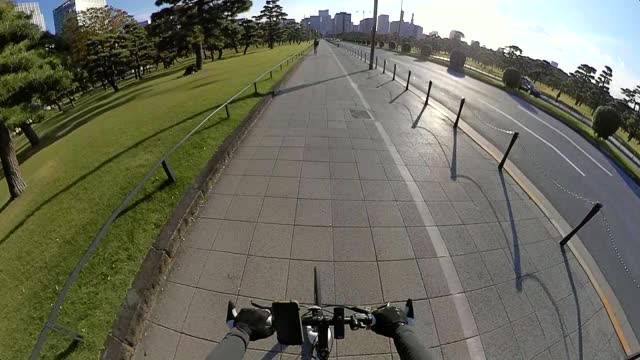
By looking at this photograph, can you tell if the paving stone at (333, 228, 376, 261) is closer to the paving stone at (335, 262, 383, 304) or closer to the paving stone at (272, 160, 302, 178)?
the paving stone at (335, 262, 383, 304)

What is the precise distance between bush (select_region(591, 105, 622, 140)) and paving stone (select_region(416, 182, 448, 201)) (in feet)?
45.8

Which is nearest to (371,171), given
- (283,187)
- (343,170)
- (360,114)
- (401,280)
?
(343,170)

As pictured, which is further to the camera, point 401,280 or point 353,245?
point 353,245

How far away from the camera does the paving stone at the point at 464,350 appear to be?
11.3 ft

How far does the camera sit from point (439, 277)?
434 centimetres

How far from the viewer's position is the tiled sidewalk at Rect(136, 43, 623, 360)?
3.64 metres

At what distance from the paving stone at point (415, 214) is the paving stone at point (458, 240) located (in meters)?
0.30

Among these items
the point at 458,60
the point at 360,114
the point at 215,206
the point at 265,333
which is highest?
the point at 458,60

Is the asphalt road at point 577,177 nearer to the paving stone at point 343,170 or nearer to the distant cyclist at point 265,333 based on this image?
the distant cyclist at point 265,333

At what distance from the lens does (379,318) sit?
6.58 feet

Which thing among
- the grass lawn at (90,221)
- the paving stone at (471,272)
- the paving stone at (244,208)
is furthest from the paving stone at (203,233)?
the paving stone at (471,272)

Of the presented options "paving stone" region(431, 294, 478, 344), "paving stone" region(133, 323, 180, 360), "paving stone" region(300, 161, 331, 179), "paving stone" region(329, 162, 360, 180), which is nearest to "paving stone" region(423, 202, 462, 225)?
"paving stone" region(431, 294, 478, 344)

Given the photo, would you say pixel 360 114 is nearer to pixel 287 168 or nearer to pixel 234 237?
pixel 287 168

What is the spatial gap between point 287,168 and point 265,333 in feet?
18.1
